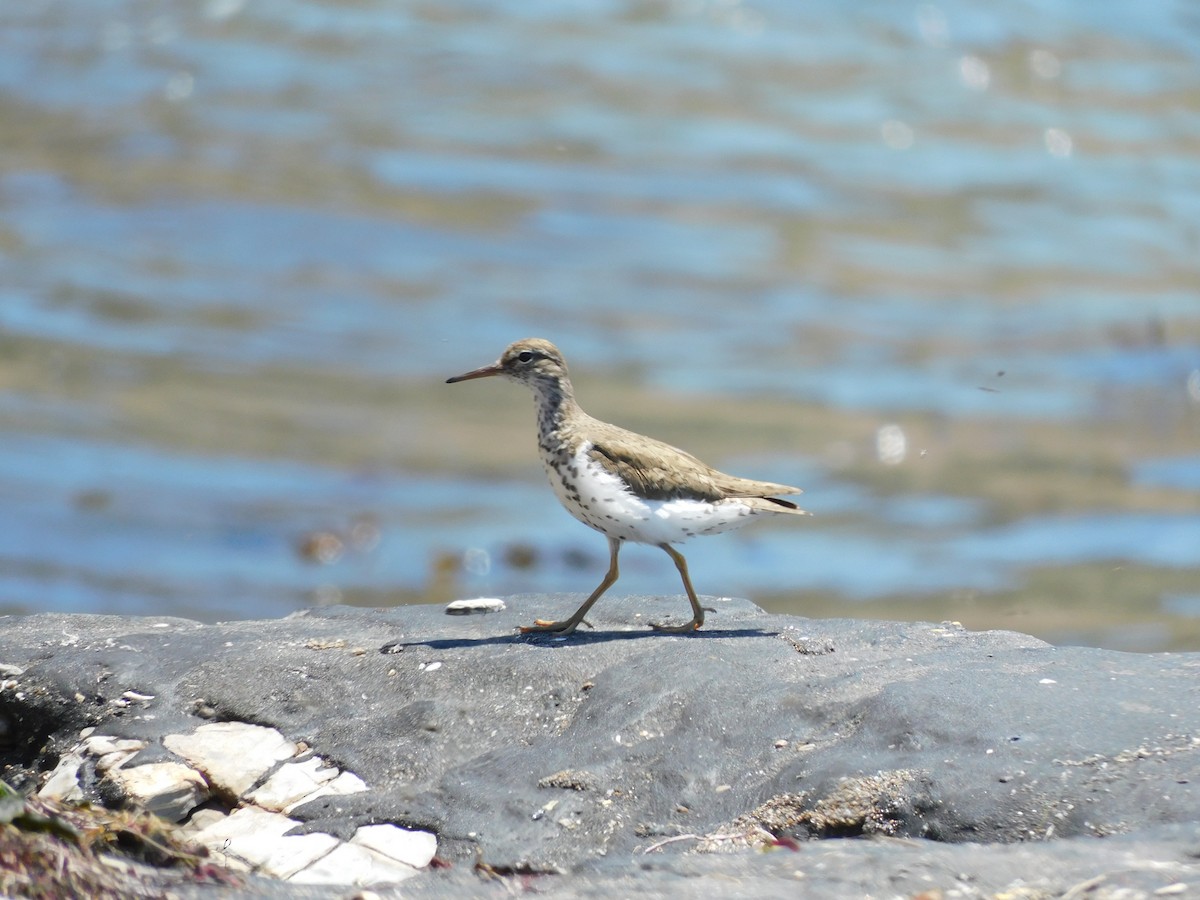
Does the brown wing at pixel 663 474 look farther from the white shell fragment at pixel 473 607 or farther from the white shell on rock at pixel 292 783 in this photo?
the white shell on rock at pixel 292 783

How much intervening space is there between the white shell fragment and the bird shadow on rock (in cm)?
60

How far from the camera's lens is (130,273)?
23.5 m

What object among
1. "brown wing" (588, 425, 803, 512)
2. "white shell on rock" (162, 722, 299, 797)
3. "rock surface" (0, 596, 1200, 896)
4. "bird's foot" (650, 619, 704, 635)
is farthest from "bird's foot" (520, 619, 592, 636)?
"white shell on rock" (162, 722, 299, 797)

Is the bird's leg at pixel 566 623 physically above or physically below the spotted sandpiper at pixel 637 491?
below

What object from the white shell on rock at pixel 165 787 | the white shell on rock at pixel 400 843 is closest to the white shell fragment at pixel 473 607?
the white shell on rock at pixel 165 787

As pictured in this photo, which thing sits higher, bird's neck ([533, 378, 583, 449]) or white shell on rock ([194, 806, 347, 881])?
bird's neck ([533, 378, 583, 449])

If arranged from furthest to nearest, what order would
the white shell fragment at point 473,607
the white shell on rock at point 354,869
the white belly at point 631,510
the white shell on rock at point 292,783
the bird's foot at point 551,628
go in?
the white shell fragment at point 473,607 < the white belly at point 631,510 < the bird's foot at point 551,628 < the white shell on rock at point 292,783 < the white shell on rock at point 354,869

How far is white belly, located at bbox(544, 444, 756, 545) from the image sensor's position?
7.67m

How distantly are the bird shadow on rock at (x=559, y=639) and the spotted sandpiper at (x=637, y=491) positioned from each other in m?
0.16

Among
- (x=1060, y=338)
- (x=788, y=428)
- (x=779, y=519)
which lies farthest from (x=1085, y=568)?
(x=1060, y=338)

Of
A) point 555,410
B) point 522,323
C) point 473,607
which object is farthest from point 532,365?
point 522,323

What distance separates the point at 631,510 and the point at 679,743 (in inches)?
72.5

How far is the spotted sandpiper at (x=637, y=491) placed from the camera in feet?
25.2

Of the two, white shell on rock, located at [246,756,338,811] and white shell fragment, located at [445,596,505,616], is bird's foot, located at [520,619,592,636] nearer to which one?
white shell fragment, located at [445,596,505,616]
